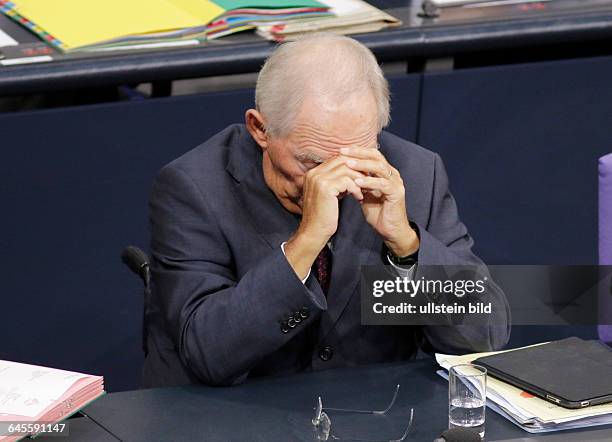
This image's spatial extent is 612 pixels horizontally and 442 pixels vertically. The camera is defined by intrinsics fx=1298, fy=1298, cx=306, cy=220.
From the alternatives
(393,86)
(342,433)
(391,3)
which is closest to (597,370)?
(342,433)

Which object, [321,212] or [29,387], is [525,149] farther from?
[29,387]

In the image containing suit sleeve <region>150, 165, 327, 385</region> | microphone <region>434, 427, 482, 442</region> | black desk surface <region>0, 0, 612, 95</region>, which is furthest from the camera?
black desk surface <region>0, 0, 612, 95</region>

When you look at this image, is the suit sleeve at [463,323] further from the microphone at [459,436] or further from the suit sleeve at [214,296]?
the microphone at [459,436]

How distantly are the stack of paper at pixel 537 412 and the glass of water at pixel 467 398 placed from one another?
0.13ft

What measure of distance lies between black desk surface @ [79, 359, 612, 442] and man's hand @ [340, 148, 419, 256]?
0.25 metres

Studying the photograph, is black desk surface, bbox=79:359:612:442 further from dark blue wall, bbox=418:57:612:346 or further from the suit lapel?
dark blue wall, bbox=418:57:612:346

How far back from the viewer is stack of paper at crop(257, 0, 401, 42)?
340 cm

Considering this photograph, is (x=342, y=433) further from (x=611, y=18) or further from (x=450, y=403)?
(x=611, y=18)

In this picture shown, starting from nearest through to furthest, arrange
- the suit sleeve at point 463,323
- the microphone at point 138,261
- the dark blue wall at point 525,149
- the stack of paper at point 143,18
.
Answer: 1. the suit sleeve at point 463,323
2. the microphone at point 138,261
3. the stack of paper at point 143,18
4. the dark blue wall at point 525,149

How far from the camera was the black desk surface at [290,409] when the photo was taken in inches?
84.0

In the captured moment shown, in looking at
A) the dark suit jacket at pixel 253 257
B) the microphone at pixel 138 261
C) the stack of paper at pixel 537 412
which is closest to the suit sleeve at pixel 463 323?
the dark suit jacket at pixel 253 257

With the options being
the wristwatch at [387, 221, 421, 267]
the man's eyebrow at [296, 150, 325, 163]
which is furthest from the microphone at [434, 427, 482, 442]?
the man's eyebrow at [296, 150, 325, 163]

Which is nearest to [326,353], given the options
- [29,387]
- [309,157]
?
[309,157]

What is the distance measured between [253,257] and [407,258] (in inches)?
11.8
